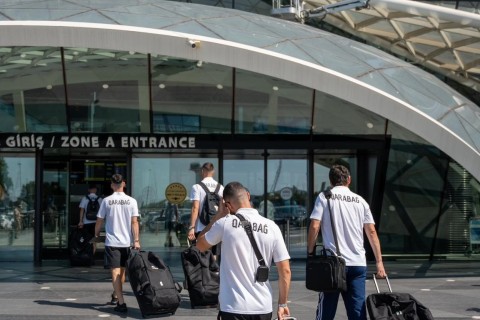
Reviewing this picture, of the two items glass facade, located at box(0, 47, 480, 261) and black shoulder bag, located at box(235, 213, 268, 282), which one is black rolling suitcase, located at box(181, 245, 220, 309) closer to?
black shoulder bag, located at box(235, 213, 268, 282)

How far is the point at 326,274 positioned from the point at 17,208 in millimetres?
11295

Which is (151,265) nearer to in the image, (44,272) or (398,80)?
(44,272)

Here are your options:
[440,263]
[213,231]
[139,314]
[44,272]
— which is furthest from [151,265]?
[440,263]

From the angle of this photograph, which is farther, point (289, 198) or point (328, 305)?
point (289, 198)

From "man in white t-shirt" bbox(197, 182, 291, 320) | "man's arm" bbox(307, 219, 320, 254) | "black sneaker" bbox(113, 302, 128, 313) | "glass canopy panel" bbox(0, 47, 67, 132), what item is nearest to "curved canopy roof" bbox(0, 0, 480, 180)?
"glass canopy panel" bbox(0, 47, 67, 132)

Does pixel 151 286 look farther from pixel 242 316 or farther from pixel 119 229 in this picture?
pixel 242 316

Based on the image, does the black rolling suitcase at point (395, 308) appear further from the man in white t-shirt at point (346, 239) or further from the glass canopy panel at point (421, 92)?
the glass canopy panel at point (421, 92)

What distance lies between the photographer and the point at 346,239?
24.8 ft

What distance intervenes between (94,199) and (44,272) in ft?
5.99

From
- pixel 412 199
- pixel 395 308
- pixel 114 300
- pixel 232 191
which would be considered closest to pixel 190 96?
pixel 412 199

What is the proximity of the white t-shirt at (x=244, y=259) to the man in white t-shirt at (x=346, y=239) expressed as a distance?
5.37ft

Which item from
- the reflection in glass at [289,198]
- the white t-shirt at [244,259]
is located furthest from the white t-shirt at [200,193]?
the reflection in glass at [289,198]

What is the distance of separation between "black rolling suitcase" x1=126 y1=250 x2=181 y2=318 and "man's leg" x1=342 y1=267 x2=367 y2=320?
2.87 metres

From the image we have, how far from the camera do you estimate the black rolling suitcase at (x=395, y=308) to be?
682 cm
